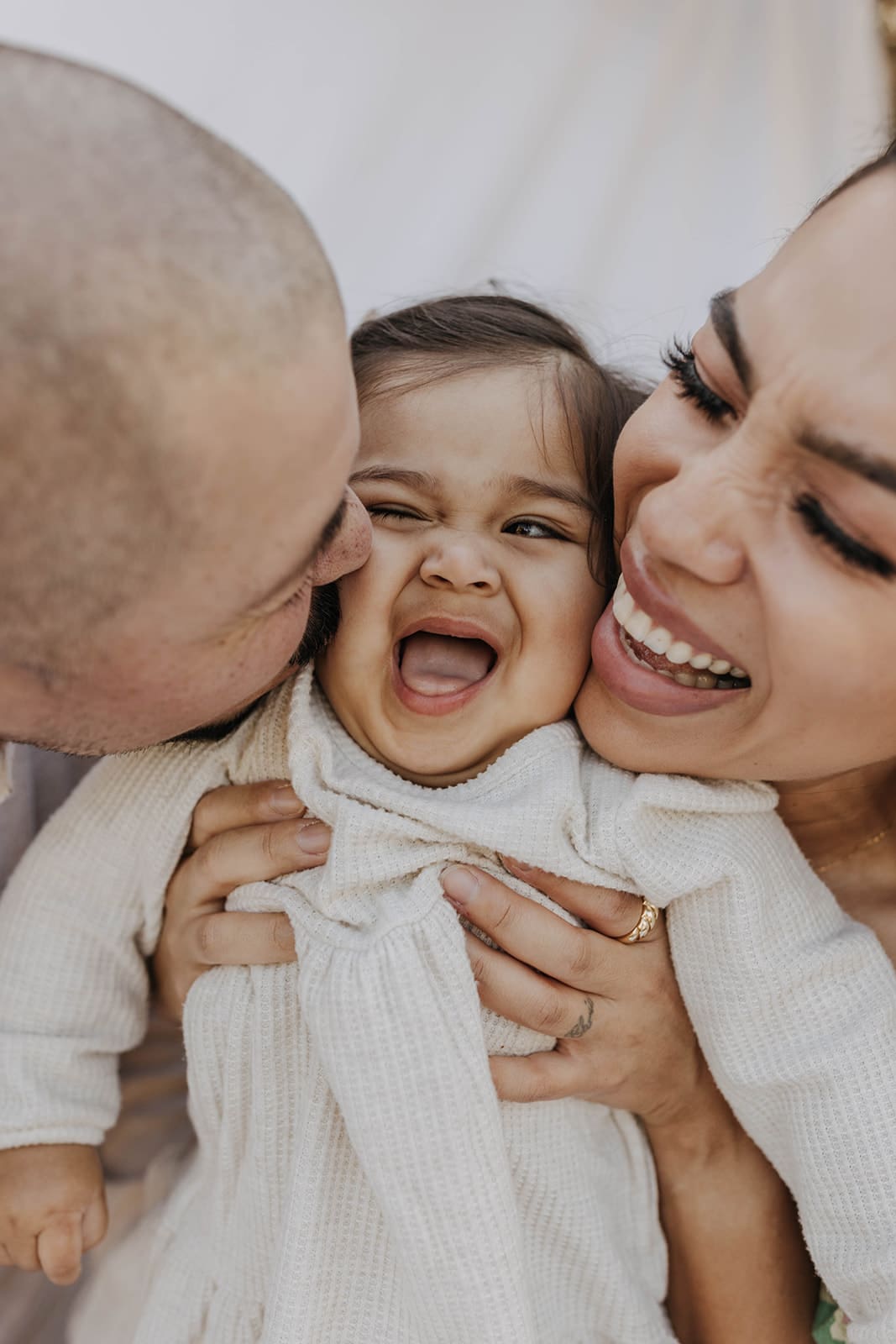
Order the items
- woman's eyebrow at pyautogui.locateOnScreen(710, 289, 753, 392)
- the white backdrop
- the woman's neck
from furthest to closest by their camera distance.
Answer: the white backdrop
the woman's neck
woman's eyebrow at pyautogui.locateOnScreen(710, 289, 753, 392)

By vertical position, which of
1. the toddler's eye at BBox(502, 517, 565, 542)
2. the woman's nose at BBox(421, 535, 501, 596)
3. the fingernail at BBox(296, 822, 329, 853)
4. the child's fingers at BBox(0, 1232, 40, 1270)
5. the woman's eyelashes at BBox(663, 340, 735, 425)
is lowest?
the child's fingers at BBox(0, 1232, 40, 1270)

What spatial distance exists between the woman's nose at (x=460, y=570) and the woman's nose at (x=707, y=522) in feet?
0.79

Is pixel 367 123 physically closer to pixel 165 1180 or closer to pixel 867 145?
pixel 867 145

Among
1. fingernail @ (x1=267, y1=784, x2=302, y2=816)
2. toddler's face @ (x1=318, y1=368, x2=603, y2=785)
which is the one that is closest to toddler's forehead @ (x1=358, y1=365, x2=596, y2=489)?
toddler's face @ (x1=318, y1=368, x2=603, y2=785)

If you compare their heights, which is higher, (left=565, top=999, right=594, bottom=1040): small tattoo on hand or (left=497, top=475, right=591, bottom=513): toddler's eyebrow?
(left=497, top=475, right=591, bottom=513): toddler's eyebrow

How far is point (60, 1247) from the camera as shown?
4.69ft

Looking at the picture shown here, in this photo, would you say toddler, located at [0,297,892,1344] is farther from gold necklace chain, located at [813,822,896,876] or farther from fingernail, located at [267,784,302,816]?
gold necklace chain, located at [813,822,896,876]

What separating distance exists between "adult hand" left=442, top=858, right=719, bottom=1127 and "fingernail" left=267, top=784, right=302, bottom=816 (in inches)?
9.3

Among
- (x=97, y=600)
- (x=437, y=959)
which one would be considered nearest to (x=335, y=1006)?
(x=437, y=959)

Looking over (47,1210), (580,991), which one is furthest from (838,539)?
(47,1210)

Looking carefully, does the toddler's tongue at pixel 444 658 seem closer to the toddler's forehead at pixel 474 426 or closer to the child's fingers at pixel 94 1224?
the toddler's forehead at pixel 474 426

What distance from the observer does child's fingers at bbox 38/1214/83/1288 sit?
143 cm

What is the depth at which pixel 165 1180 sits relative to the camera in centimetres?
166

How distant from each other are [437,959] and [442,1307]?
1.20 ft
